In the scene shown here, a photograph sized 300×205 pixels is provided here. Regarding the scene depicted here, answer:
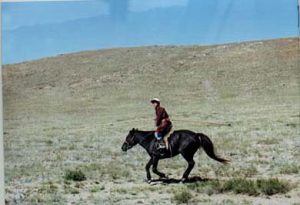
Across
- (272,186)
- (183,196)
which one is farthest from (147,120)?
(272,186)

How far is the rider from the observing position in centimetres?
696

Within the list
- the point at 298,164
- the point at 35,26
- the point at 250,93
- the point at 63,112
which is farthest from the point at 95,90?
the point at 298,164

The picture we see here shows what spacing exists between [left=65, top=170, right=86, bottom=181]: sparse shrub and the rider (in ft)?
2.43

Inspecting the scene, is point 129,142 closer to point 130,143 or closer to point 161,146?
point 130,143

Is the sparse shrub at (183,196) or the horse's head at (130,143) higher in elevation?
the horse's head at (130,143)

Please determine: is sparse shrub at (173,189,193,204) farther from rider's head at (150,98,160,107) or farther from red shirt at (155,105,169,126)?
rider's head at (150,98,160,107)

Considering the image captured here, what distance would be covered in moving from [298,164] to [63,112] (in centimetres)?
213

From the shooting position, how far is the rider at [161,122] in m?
6.96

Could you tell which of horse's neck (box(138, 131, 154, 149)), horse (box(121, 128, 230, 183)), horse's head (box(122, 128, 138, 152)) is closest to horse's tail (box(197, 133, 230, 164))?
horse (box(121, 128, 230, 183))

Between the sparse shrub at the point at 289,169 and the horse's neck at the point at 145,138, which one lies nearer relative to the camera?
the sparse shrub at the point at 289,169

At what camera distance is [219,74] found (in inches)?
273

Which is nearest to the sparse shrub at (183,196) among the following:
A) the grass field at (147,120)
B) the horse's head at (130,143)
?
the grass field at (147,120)

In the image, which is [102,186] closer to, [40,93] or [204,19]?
[40,93]

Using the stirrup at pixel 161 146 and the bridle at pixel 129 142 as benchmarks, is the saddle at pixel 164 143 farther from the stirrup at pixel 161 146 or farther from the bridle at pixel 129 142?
the bridle at pixel 129 142
